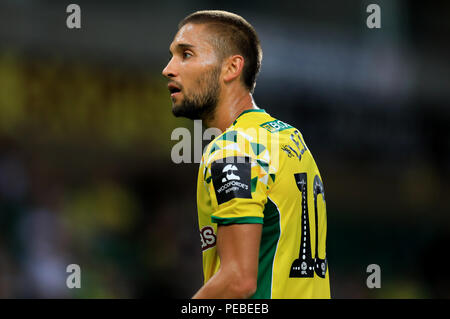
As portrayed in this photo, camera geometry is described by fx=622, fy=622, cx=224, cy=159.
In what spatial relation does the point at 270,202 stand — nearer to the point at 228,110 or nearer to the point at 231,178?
the point at 231,178

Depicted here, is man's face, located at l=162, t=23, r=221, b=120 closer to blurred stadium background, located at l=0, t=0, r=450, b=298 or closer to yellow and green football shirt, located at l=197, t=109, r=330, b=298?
yellow and green football shirt, located at l=197, t=109, r=330, b=298

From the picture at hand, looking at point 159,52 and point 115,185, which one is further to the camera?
point 159,52

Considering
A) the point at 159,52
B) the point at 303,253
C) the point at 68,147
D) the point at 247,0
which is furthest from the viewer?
the point at 247,0

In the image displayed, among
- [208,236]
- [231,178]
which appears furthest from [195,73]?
[208,236]

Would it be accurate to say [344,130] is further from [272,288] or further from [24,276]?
[272,288]

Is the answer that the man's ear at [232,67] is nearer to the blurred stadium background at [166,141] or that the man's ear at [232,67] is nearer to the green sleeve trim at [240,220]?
the green sleeve trim at [240,220]

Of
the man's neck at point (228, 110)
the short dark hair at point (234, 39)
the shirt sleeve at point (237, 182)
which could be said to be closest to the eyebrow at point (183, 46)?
the short dark hair at point (234, 39)

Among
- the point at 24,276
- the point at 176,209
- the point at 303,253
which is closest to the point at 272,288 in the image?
the point at 303,253

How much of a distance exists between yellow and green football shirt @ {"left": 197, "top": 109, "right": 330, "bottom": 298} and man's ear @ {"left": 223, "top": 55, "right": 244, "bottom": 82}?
0.98 feet

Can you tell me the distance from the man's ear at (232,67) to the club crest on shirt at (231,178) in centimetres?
66

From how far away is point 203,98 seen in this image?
3377mm

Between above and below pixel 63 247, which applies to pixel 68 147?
above

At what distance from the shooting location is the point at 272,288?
2971 millimetres
